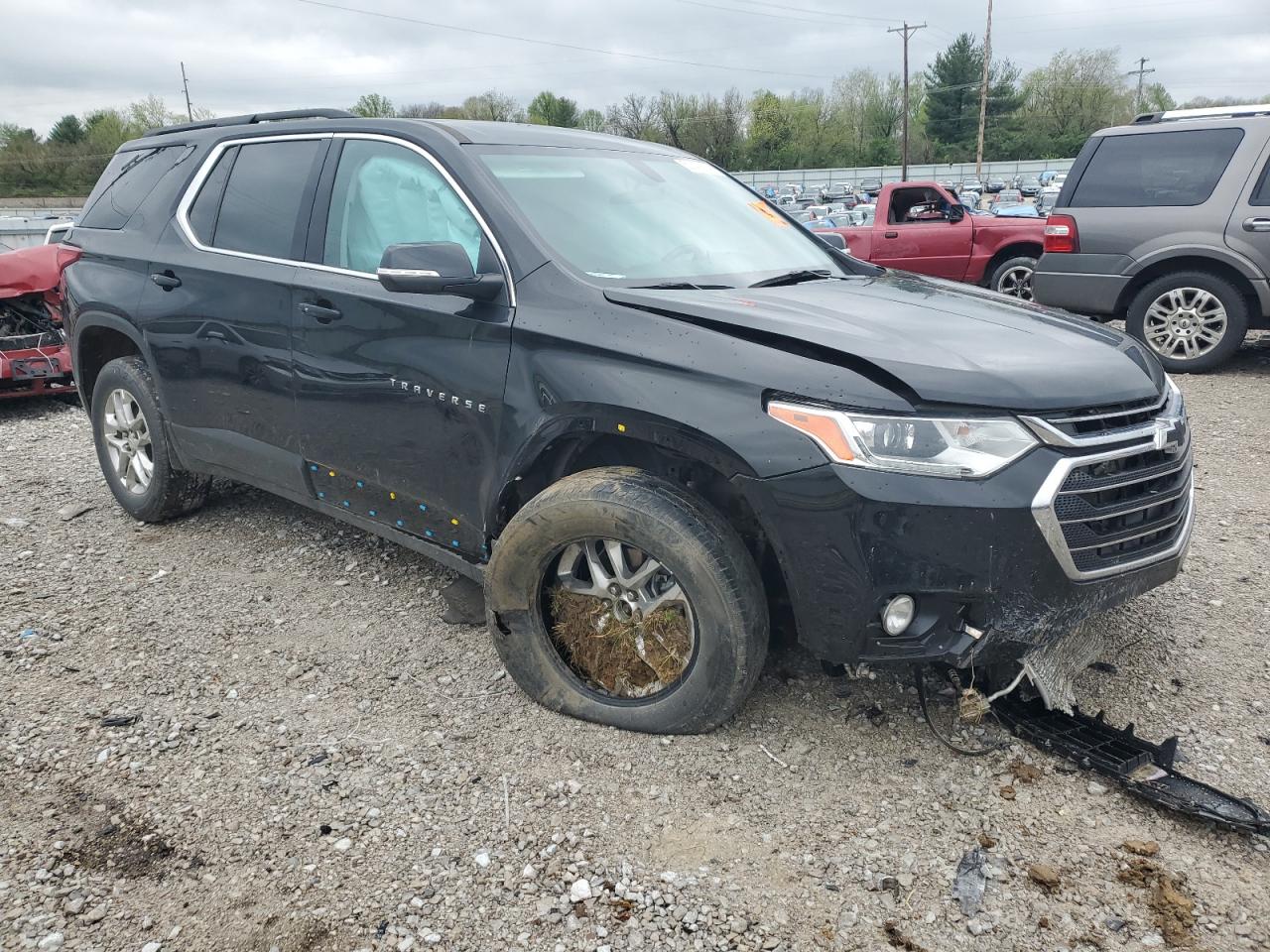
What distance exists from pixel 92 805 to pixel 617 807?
1478 mm

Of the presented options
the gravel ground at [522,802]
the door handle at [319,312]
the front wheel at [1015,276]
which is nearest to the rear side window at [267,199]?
the door handle at [319,312]

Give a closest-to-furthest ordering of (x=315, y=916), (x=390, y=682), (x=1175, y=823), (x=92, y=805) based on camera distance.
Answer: (x=315, y=916)
(x=1175, y=823)
(x=92, y=805)
(x=390, y=682)

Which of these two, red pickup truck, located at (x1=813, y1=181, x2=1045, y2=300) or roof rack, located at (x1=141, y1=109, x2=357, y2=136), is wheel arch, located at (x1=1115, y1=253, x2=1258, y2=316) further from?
roof rack, located at (x1=141, y1=109, x2=357, y2=136)

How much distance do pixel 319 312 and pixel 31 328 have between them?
19.6 ft

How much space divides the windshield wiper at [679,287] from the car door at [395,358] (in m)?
0.43

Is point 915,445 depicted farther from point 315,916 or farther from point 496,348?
point 315,916

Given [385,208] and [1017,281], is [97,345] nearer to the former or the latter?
[385,208]

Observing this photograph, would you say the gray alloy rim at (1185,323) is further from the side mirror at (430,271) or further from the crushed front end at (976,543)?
the side mirror at (430,271)

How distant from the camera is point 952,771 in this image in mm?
2781

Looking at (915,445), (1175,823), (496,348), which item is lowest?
(1175,823)

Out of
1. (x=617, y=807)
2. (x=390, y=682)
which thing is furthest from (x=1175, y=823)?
(x=390, y=682)

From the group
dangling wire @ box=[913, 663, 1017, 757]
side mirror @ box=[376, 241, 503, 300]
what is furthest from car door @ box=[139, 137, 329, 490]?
dangling wire @ box=[913, 663, 1017, 757]

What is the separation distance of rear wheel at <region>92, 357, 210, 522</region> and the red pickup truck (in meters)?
9.20

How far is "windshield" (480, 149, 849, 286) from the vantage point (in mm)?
3145
